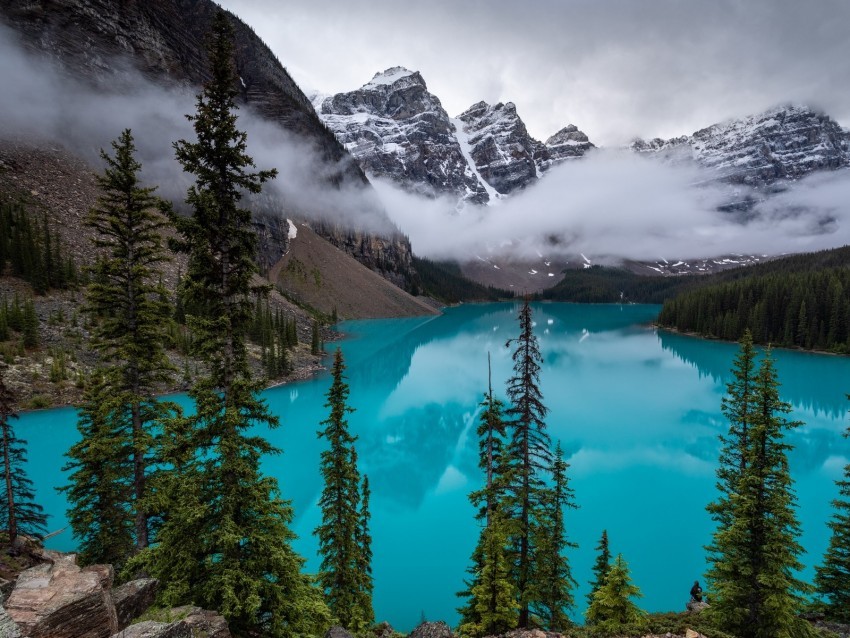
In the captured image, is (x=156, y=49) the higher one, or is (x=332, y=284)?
(x=156, y=49)

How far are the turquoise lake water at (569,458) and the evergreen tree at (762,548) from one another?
8.55 m

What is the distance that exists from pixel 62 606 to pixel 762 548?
13.0 metres

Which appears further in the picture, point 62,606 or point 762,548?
point 762,548

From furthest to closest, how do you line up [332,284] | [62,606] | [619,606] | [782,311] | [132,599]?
[332,284]
[782,311]
[619,606]
[132,599]
[62,606]

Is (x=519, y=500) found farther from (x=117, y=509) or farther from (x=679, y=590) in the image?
(x=117, y=509)

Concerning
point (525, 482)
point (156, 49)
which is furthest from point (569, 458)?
point (156, 49)

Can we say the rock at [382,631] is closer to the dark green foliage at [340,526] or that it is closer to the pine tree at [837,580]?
the dark green foliage at [340,526]

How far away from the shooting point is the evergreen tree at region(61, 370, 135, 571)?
1147 cm

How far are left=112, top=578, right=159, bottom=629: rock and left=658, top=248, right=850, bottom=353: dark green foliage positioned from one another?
8933cm

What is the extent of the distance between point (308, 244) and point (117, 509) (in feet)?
431

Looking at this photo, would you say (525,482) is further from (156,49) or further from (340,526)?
(156,49)

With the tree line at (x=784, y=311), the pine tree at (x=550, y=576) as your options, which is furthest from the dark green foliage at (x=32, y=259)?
the tree line at (x=784, y=311)

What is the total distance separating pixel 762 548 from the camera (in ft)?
29.0

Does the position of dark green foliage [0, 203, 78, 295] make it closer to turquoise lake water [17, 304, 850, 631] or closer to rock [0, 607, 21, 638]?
turquoise lake water [17, 304, 850, 631]
